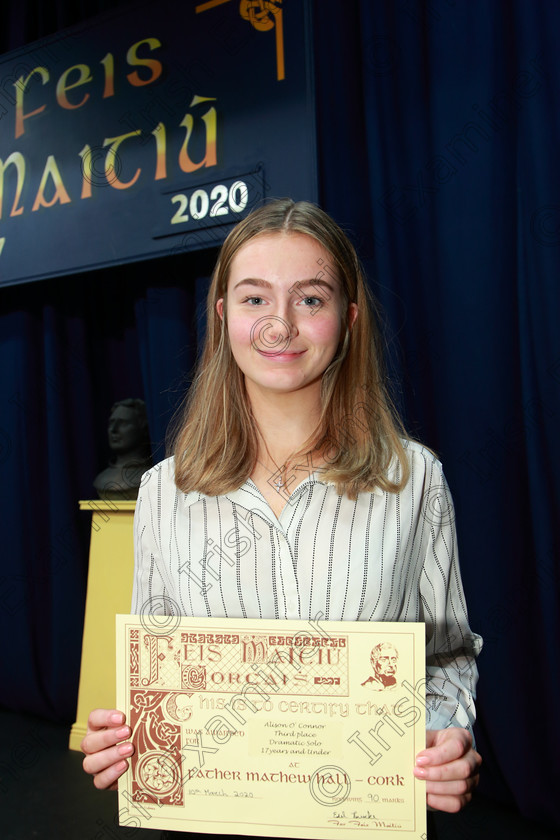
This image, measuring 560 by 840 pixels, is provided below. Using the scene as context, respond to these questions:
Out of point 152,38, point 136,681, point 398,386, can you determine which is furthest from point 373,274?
point 136,681

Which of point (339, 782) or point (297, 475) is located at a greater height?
point (297, 475)

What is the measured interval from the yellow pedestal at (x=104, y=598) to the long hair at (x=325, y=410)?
1.16 m

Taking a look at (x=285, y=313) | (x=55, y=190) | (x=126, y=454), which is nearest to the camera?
(x=285, y=313)

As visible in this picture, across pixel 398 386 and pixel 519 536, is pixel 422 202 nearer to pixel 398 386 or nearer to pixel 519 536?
pixel 398 386

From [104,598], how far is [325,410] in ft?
4.76

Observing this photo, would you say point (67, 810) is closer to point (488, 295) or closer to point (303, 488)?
point (303, 488)

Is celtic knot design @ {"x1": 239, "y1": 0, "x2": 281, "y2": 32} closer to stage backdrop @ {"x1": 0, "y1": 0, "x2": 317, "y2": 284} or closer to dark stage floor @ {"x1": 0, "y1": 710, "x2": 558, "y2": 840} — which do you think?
stage backdrop @ {"x1": 0, "y1": 0, "x2": 317, "y2": 284}

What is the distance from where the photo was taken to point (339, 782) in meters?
0.65

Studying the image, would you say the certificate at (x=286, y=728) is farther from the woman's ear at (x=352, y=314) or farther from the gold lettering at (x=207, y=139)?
the gold lettering at (x=207, y=139)

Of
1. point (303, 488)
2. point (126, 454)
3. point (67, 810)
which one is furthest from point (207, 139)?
point (67, 810)

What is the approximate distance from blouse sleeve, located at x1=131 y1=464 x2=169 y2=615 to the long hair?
52 mm

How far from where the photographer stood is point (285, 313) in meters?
0.79

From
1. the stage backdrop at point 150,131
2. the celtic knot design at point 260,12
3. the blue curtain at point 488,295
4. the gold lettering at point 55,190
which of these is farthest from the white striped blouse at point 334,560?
the gold lettering at point 55,190

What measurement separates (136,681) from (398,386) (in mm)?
1139
